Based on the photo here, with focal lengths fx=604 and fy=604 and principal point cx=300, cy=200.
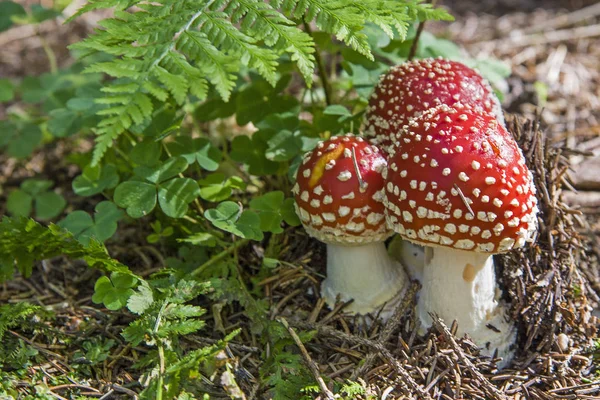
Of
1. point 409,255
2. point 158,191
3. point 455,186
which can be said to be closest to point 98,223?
point 158,191

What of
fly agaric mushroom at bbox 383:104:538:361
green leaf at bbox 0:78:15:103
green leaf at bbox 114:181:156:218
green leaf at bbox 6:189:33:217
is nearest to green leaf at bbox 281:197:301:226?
fly agaric mushroom at bbox 383:104:538:361

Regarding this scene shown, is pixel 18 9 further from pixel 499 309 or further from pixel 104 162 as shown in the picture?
pixel 499 309

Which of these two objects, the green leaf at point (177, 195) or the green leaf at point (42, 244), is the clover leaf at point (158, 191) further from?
the green leaf at point (42, 244)

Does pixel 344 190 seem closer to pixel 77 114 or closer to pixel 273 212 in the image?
pixel 273 212

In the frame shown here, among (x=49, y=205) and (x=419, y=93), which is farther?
(x=49, y=205)

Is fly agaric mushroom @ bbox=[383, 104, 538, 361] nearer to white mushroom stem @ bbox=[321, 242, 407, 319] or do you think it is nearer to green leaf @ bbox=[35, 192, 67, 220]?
white mushroom stem @ bbox=[321, 242, 407, 319]

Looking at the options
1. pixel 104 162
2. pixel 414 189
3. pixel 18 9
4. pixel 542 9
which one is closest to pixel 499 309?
pixel 414 189

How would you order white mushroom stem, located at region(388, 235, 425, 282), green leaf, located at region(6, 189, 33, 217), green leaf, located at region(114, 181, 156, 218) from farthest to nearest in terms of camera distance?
green leaf, located at region(6, 189, 33, 217) < white mushroom stem, located at region(388, 235, 425, 282) < green leaf, located at region(114, 181, 156, 218)
